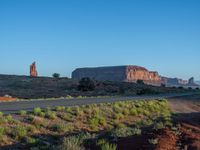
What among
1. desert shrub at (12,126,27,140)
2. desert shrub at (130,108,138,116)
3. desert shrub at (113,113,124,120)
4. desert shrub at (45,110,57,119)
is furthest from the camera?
desert shrub at (130,108,138,116)

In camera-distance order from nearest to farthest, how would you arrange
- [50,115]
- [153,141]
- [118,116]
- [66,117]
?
1. [153,141]
2. [50,115]
3. [66,117]
4. [118,116]

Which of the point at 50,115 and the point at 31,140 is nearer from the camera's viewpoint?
the point at 31,140

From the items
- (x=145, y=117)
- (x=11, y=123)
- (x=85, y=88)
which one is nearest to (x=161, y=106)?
(x=145, y=117)

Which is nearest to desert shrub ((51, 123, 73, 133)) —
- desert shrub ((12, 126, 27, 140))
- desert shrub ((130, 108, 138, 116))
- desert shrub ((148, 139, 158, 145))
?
desert shrub ((12, 126, 27, 140))

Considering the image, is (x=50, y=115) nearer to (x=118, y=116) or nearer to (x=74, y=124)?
(x=74, y=124)

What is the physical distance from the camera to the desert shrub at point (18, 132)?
16.3 metres

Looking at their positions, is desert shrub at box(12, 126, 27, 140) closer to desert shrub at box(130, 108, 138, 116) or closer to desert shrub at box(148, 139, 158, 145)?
desert shrub at box(148, 139, 158, 145)

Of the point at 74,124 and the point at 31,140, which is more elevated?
the point at 74,124

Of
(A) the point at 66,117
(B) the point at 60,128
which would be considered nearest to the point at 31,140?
(B) the point at 60,128

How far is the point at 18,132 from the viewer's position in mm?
16578

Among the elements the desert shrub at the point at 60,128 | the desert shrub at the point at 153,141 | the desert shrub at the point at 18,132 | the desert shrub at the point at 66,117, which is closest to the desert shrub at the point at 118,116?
the desert shrub at the point at 66,117

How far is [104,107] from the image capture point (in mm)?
29188

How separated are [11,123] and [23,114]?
2.74 metres

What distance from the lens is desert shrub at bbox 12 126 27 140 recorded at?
16.3 meters
